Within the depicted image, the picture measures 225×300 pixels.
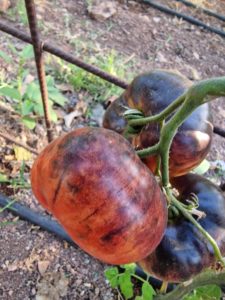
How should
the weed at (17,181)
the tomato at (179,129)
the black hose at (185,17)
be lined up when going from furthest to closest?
1. the black hose at (185,17)
2. the weed at (17,181)
3. the tomato at (179,129)

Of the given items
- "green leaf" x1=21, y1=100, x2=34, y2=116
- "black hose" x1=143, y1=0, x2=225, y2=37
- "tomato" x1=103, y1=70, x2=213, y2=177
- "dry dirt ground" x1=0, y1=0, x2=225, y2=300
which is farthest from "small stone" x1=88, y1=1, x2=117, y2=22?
"tomato" x1=103, y1=70, x2=213, y2=177

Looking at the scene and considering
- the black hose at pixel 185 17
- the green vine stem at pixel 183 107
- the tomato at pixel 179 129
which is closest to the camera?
the green vine stem at pixel 183 107

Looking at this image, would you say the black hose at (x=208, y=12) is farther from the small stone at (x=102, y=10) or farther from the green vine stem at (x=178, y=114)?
the green vine stem at (x=178, y=114)

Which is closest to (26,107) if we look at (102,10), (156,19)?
(102,10)

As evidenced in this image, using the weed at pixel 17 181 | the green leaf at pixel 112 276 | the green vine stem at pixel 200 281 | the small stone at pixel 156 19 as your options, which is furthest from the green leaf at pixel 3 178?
the small stone at pixel 156 19

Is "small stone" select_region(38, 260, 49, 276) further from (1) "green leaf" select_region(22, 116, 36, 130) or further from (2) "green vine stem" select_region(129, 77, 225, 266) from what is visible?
(2) "green vine stem" select_region(129, 77, 225, 266)

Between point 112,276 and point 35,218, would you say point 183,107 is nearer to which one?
point 112,276

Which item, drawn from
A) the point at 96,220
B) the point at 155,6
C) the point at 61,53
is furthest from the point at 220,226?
the point at 155,6
